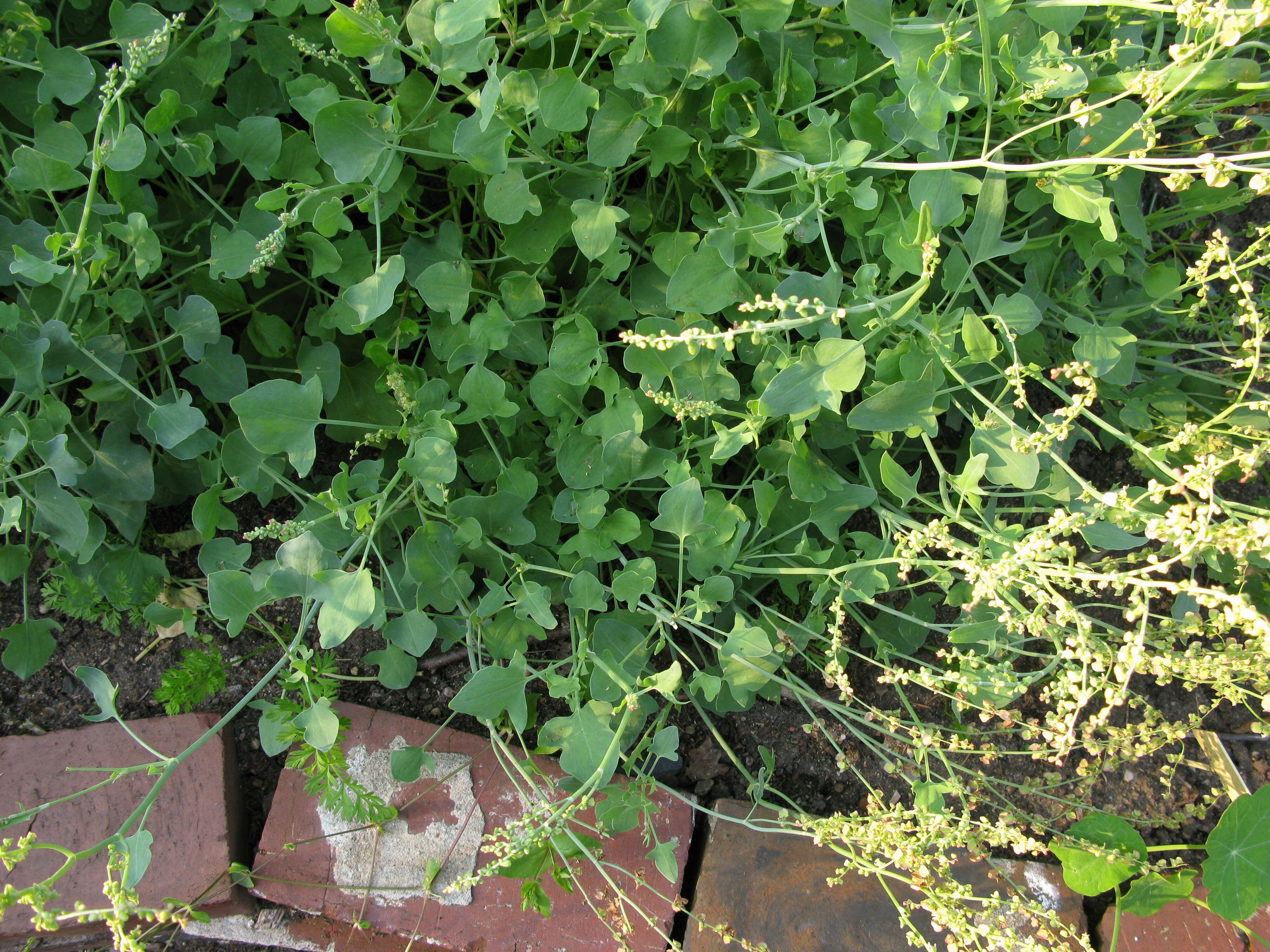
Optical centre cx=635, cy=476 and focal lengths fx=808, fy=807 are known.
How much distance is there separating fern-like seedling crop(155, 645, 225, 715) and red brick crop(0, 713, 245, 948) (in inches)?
4.3

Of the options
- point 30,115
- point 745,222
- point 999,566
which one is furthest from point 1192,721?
point 30,115

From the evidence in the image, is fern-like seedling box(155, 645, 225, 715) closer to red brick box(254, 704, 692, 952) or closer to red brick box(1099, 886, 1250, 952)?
red brick box(254, 704, 692, 952)

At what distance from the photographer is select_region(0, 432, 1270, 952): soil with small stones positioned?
2025 mm

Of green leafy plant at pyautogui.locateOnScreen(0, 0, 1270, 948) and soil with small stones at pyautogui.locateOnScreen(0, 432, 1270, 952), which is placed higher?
green leafy plant at pyautogui.locateOnScreen(0, 0, 1270, 948)

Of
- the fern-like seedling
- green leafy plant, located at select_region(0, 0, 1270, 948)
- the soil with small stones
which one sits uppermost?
green leafy plant, located at select_region(0, 0, 1270, 948)

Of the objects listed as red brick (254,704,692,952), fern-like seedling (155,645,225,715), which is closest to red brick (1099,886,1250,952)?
red brick (254,704,692,952)

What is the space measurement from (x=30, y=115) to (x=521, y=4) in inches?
42.7

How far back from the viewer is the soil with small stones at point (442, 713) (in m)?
2.03

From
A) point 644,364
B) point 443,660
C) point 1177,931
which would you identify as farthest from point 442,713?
point 1177,931

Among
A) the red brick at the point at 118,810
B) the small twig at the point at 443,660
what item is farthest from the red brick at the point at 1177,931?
the red brick at the point at 118,810

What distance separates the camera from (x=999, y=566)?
45.3 inches

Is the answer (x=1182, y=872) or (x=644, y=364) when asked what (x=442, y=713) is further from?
(x=1182, y=872)

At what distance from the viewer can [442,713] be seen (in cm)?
206

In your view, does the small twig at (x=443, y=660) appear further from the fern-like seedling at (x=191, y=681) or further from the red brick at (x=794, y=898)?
the red brick at (x=794, y=898)
